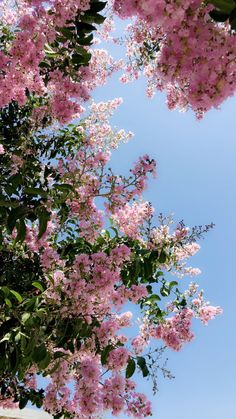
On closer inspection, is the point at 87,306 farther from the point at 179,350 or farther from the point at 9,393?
the point at 9,393

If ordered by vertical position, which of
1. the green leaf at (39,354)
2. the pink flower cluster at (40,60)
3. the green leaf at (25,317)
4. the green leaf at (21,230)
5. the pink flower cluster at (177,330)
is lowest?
the green leaf at (39,354)

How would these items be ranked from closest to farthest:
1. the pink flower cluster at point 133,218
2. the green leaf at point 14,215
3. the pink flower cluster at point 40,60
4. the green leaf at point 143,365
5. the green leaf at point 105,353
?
the pink flower cluster at point 40,60 → the green leaf at point 14,215 → the green leaf at point 105,353 → the green leaf at point 143,365 → the pink flower cluster at point 133,218

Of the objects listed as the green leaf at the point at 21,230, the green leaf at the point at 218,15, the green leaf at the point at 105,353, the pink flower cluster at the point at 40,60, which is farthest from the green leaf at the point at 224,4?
the green leaf at the point at 105,353

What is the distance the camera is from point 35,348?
283cm

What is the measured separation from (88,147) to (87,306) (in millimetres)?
1382

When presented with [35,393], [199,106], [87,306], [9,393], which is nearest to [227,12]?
[199,106]

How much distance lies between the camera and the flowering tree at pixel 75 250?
2.86m

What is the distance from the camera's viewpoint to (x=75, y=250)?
3.96 metres

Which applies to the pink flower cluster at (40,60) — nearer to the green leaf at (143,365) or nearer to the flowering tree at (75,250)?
the flowering tree at (75,250)

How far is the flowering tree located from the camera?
286cm

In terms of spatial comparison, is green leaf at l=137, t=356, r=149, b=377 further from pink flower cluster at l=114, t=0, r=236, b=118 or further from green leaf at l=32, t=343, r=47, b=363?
pink flower cluster at l=114, t=0, r=236, b=118

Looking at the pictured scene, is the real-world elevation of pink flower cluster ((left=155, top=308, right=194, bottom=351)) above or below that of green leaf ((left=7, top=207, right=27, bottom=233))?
Result: above

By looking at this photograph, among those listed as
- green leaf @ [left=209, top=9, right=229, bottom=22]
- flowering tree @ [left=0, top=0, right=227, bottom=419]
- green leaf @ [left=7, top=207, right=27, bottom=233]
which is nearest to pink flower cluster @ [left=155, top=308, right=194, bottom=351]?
flowering tree @ [left=0, top=0, right=227, bottom=419]

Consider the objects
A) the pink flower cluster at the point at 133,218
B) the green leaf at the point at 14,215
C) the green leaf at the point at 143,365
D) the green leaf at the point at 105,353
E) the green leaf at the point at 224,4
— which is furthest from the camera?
the pink flower cluster at the point at 133,218
